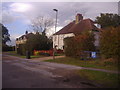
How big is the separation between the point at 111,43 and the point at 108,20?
26.9m

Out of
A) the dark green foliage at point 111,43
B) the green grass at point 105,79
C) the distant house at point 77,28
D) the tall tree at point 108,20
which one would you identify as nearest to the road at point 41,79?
the green grass at point 105,79

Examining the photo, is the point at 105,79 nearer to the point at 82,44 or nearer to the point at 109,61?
the point at 109,61

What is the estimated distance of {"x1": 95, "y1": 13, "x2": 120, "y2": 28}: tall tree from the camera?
128 feet

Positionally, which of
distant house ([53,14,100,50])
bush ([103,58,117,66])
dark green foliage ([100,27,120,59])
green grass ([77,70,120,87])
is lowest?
green grass ([77,70,120,87])

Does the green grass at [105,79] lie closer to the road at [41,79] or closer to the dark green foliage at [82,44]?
the road at [41,79]

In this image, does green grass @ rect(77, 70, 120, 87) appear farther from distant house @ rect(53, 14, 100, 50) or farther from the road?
distant house @ rect(53, 14, 100, 50)

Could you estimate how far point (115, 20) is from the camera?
129 feet

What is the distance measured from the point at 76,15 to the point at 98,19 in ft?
20.2

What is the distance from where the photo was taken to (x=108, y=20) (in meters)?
39.4

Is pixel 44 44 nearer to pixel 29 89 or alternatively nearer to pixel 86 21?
pixel 86 21

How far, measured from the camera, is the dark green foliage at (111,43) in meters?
13.9

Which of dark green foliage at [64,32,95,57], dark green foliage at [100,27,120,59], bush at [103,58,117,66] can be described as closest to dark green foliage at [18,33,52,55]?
dark green foliage at [64,32,95,57]

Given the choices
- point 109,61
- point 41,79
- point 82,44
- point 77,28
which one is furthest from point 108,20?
point 41,79

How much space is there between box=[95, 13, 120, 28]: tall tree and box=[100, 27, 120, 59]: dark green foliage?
2443cm
